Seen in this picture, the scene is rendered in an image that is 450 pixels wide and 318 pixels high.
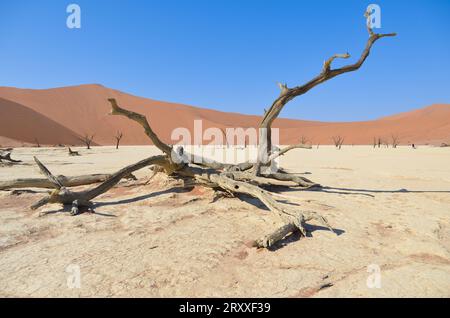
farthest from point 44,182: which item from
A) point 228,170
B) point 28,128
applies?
point 28,128

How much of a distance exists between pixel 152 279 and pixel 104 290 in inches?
12.9

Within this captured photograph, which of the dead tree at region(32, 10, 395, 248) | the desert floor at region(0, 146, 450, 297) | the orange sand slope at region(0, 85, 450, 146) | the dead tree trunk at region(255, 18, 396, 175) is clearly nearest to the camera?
the desert floor at region(0, 146, 450, 297)

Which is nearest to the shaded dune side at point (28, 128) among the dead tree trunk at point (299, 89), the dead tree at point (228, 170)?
Answer: the dead tree at point (228, 170)

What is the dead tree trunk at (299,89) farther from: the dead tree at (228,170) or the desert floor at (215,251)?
the desert floor at (215,251)

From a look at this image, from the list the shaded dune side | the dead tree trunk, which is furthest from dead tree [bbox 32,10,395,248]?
the shaded dune side

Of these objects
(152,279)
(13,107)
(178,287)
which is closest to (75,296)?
(152,279)

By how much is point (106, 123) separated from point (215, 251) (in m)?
64.5

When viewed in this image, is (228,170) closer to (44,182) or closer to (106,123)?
(44,182)

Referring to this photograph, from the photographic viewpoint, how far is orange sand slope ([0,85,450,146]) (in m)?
44.8

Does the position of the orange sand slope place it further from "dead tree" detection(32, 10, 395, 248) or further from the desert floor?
the desert floor

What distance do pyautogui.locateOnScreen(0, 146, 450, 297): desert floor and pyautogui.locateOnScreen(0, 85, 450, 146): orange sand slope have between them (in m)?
39.1

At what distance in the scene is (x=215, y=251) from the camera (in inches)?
109

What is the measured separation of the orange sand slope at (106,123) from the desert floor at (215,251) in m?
39.1

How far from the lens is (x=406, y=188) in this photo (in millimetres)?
5988
